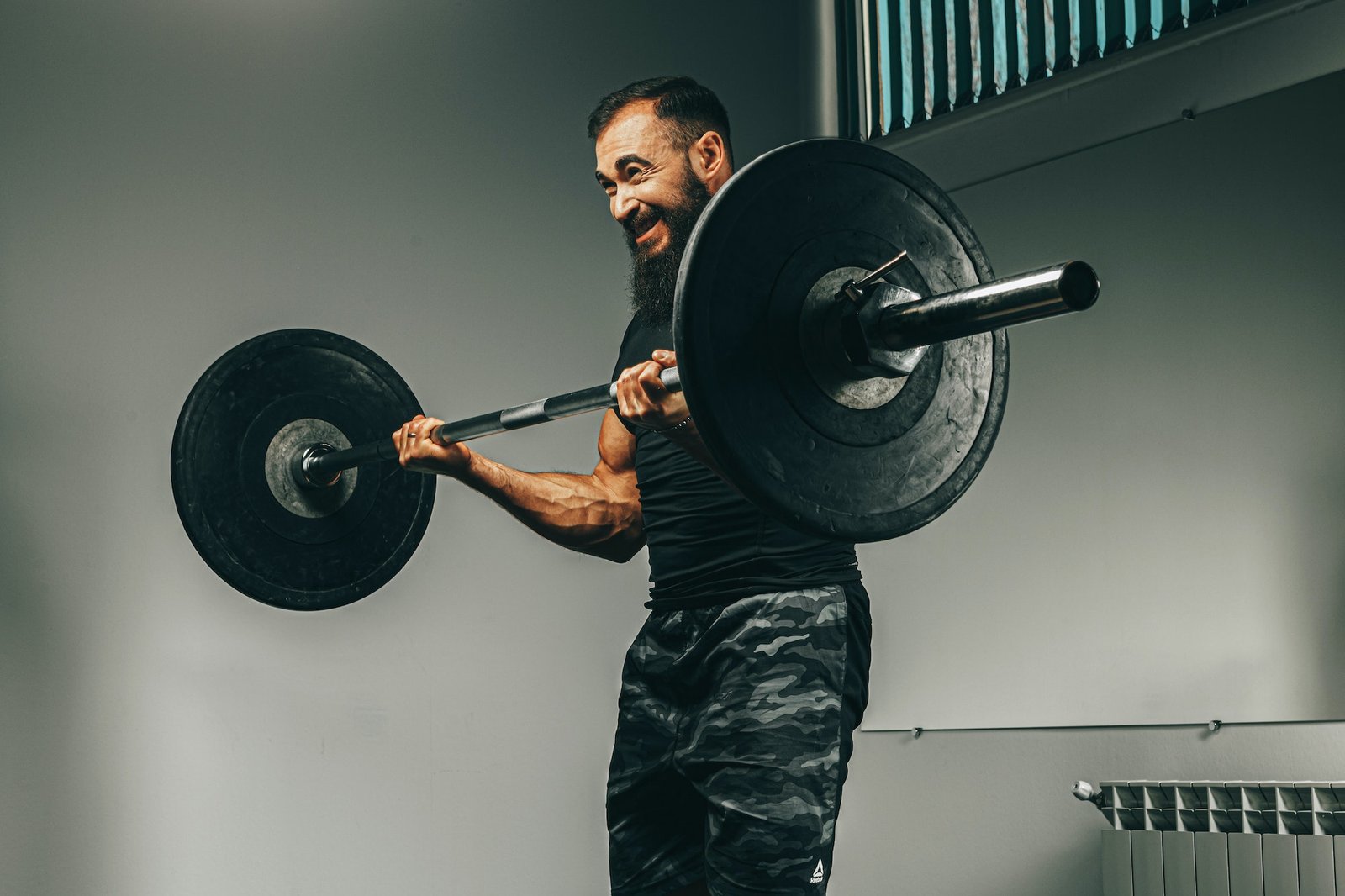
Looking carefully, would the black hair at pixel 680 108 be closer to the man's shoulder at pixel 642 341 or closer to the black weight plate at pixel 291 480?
the man's shoulder at pixel 642 341

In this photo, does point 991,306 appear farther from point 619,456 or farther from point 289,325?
point 289,325

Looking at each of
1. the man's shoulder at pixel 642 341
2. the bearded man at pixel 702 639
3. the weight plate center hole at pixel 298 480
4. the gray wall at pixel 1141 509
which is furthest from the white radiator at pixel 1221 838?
the weight plate center hole at pixel 298 480

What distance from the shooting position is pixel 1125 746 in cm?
284

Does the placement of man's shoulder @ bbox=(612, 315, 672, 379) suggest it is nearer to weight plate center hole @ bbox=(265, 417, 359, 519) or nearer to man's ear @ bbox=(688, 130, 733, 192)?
man's ear @ bbox=(688, 130, 733, 192)

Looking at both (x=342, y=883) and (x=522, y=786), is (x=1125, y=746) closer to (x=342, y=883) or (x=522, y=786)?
(x=522, y=786)

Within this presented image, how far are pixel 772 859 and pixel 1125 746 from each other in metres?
1.44

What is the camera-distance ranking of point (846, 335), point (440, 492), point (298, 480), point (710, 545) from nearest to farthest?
point (846, 335), point (710, 545), point (298, 480), point (440, 492)

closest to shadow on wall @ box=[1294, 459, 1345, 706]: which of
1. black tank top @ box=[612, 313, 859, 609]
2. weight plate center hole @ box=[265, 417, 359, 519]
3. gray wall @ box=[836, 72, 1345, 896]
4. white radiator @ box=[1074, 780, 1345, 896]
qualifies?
gray wall @ box=[836, 72, 1345, 896]

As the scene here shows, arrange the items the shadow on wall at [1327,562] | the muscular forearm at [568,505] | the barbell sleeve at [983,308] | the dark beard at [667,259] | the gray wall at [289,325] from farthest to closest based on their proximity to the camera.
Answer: the shadow on wall at [1327,562] < the gray wall at [289,325] < the muscular forearm at [568,505] < the dark beard at [667,259] < the barbell sleeve at [983,308]

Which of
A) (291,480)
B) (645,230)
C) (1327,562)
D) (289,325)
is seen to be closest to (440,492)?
(289,325)

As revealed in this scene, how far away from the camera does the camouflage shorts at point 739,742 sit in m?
1.69

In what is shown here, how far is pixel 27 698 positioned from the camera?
2443 millimetres

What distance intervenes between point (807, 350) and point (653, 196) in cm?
62

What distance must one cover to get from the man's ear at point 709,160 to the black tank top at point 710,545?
15.7 inches
